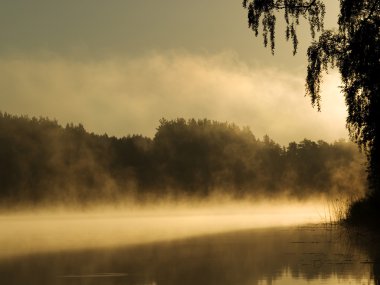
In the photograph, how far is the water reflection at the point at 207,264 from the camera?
1412 cm

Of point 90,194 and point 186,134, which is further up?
point 186,134

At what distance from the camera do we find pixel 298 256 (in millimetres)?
→ 18078

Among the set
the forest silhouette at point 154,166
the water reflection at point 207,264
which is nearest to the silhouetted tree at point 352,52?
the water reflection at point 207,264

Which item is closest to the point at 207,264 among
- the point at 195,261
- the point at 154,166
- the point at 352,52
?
the point at 195,261

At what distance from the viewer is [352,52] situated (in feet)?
62.7

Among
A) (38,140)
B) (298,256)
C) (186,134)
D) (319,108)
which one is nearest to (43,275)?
(298,256)

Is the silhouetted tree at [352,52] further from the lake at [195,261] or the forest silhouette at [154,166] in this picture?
the forest silhouette at [154,166]

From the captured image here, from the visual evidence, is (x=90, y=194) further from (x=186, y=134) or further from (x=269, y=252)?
(x=269, y=252)

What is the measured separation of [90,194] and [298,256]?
9123 cm

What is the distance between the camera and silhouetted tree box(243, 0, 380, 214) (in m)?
18.8

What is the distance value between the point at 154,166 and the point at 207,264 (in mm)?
92094

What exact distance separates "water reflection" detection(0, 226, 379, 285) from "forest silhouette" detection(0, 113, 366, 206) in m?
73.4

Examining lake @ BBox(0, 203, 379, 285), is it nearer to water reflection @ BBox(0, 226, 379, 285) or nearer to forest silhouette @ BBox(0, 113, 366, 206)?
water reflection @ BBox(0, 226, 379, 285)

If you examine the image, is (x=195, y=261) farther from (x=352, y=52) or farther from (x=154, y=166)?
(x=154, y=166)
